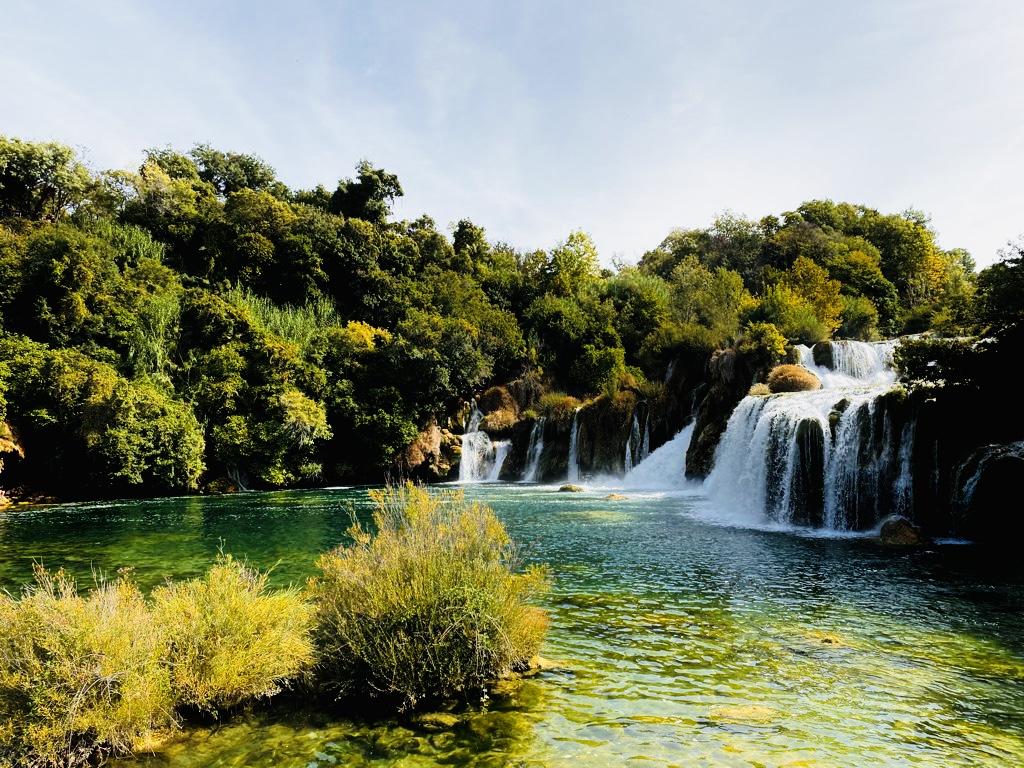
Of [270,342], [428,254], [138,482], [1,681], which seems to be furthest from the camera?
[428,254]

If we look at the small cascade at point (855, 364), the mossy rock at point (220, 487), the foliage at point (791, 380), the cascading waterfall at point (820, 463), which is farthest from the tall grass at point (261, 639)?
the mossy rock at point (220, 487)

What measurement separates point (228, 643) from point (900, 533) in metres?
15.8

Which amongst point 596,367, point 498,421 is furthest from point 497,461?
point 596,367

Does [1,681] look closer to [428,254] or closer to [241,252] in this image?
[241,252]

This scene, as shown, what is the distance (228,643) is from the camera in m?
5.60

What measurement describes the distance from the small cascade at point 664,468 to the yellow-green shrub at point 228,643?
87.4 ft

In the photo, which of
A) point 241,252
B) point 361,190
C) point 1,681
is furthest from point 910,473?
point 361,190

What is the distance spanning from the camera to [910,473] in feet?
54.6

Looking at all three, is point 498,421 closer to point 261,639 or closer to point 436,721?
point 261,639

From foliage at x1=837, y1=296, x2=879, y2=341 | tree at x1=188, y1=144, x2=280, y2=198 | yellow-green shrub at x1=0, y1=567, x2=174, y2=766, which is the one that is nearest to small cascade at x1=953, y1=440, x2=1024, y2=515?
yellow-green shrub at x1=0, y1=567, x2=174, y2=766

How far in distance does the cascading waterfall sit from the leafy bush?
48.7 ft

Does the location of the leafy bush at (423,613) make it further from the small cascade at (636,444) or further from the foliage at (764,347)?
the small cascade at (636,444)

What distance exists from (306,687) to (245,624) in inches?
37.2

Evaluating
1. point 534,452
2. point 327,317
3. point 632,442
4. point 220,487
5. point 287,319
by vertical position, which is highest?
point 327,317
